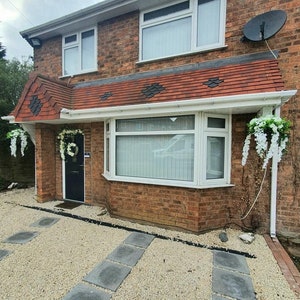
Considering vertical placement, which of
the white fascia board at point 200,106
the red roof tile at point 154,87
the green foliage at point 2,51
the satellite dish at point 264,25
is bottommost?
the white fascia board at point 200,106

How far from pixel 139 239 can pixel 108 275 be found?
121cm

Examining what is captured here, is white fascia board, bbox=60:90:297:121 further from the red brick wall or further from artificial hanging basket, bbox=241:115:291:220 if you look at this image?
the red brick wall

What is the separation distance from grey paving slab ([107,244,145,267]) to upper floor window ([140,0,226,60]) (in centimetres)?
484

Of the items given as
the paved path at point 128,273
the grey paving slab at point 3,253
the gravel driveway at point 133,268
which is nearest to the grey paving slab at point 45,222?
the gravel driveway at point 133,268

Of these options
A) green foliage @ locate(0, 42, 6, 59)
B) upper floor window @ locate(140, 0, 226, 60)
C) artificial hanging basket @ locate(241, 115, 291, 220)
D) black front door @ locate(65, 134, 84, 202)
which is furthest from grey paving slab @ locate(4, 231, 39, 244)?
green foliage @ locate(0, 42, 6, 59)

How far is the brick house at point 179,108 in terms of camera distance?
4082 millimetres

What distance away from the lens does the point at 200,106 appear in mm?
4016

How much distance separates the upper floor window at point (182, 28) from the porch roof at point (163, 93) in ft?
2.07

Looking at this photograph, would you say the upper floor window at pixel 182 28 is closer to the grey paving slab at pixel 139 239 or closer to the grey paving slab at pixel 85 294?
the grey paving slab at pixel 139 239

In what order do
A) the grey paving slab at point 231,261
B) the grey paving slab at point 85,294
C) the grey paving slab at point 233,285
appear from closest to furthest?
the grey paving slab at point 85,294 → the grey paving slab at point 233,285 → the grey paving slab at point 231,261

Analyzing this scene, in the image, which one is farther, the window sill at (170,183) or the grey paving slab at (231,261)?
the window sill at (170,183)

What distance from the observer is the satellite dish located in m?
3.93

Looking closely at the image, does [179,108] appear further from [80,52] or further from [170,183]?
[80,52]

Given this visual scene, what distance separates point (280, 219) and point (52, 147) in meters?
6.92
